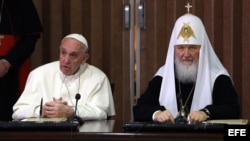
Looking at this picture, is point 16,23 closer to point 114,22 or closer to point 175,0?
point 114,22

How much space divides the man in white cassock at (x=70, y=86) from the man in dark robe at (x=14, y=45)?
0.40 meters

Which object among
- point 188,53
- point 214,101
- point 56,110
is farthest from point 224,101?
point 56,110

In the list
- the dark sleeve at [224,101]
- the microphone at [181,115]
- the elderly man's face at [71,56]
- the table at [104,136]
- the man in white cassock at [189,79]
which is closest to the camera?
the table at [104,136]

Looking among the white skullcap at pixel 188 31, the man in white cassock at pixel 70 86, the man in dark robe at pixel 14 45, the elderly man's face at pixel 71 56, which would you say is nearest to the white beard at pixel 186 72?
the white skullcap at pixel 188 31

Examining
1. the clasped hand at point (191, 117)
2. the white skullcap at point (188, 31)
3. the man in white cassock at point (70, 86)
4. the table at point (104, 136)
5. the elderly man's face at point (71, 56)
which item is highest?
the white skullcap at point (188, 31)

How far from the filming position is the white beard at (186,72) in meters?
4.23

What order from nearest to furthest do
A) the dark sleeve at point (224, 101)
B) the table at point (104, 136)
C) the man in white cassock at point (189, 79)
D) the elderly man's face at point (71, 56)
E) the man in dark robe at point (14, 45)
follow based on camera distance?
1. the table at point (104, 136)
2. the dark sleeve at point (224, 101)
3. the man in white cassock at point (189, 79)
4. the elderly man's face at point (71, 56)
5. the man in dark robe at point (14, 45)

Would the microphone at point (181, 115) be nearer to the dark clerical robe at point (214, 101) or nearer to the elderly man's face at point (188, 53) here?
the dark clerical robe at point (214, 101)

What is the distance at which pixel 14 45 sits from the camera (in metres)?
4.99

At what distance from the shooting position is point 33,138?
9.96ft

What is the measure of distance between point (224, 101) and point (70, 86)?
1.20 meters

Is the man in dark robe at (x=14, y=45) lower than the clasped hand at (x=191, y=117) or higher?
higher

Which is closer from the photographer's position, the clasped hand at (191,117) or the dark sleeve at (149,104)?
the clasped hand at (191,117)

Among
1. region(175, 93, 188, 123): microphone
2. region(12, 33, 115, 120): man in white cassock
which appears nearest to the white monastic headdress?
region(175, 93, 188, 123): microphone
